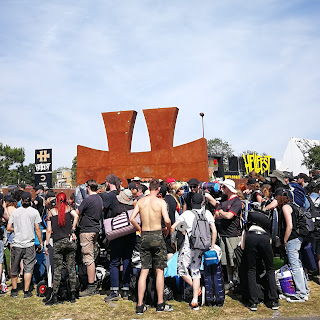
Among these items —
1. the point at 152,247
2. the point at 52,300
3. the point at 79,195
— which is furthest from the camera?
the point at 79,195

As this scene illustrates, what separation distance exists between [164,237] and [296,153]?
57473 millimetres

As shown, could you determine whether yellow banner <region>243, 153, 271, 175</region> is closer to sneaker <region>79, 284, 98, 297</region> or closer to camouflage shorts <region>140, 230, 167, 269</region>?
sneaker <region>79, 284, 98, 297</region>

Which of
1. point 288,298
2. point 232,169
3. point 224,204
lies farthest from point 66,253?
point 232,169

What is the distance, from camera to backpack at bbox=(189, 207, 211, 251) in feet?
15.8

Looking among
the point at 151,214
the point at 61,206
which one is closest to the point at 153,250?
the point at 151,214

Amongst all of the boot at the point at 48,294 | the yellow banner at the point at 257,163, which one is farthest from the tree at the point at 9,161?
the boot at the point at 48,294

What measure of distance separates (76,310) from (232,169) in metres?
36.7

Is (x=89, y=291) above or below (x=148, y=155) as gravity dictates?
below

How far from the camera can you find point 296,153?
190 feet

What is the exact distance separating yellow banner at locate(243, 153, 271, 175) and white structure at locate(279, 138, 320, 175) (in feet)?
59.3

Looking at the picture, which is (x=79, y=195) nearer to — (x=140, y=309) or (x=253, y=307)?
(x=140, y=309)

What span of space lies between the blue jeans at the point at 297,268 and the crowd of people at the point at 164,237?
1 centimetres

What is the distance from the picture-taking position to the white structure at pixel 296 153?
56781 mm

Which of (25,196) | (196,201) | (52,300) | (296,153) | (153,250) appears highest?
(296,153)
